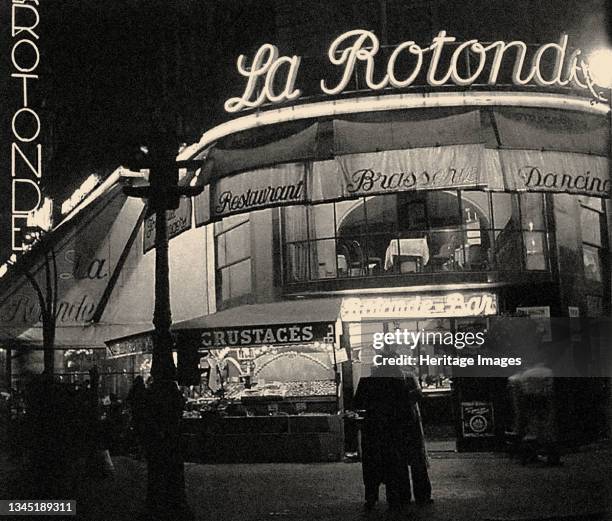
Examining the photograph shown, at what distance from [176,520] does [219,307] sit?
29.5ft

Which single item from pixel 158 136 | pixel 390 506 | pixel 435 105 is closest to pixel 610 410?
pixel 390 506

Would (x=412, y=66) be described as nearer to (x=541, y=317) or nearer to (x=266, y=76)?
(x=266, y=76)

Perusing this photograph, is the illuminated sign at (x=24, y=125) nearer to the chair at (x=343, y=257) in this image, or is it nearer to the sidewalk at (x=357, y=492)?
the sidewalk at (x=357, y=492)

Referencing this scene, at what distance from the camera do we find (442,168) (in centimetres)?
1430

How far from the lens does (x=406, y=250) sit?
52.8 ft

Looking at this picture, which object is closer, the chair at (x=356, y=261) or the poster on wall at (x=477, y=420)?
the poster on wall at (x=477, y=420)

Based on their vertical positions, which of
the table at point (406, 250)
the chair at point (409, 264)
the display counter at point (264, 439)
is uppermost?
the table at point (406, 250)

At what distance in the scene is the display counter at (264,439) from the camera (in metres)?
14.8

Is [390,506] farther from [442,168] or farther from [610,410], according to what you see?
[442,168]

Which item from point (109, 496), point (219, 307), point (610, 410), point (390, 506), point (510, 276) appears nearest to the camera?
point (390, 506)

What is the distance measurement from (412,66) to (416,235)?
296 cm

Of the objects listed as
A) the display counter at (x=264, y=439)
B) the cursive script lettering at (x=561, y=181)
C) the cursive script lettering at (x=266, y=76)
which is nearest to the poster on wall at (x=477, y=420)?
the display counter at (x=264, y=439)

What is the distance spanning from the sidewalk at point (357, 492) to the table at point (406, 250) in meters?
3.56

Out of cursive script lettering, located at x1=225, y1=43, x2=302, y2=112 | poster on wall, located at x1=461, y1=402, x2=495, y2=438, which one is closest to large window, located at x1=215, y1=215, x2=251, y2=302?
cursive script lettering, located at x1=225, y1=43, x2=302, y2=112
